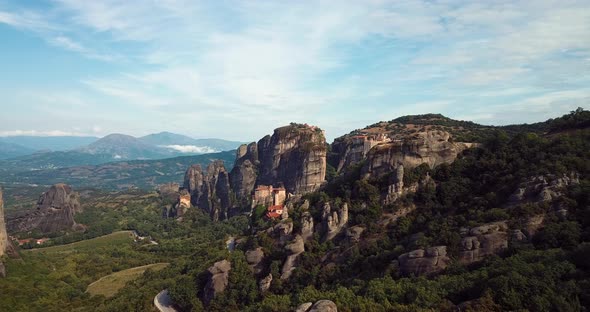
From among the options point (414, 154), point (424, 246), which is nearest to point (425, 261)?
point (424, 246)

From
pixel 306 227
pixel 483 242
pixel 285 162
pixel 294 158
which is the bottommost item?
pixel 306 227

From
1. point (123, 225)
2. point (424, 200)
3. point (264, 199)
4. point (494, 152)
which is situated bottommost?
point (123, 225)

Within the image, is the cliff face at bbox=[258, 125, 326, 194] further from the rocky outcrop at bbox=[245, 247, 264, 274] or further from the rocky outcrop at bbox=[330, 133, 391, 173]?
the rocky outcrop at bbox=[245, 247, 264, 274]

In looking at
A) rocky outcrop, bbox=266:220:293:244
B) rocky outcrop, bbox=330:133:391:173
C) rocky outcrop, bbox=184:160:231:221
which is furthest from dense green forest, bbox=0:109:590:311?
rocky outcrop, bbox=184:160:231:221

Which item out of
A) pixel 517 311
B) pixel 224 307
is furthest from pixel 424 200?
pixel 224 307

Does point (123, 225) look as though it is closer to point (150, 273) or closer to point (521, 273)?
point (150, 273)

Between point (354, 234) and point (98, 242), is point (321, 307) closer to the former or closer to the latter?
point (354, 234)
